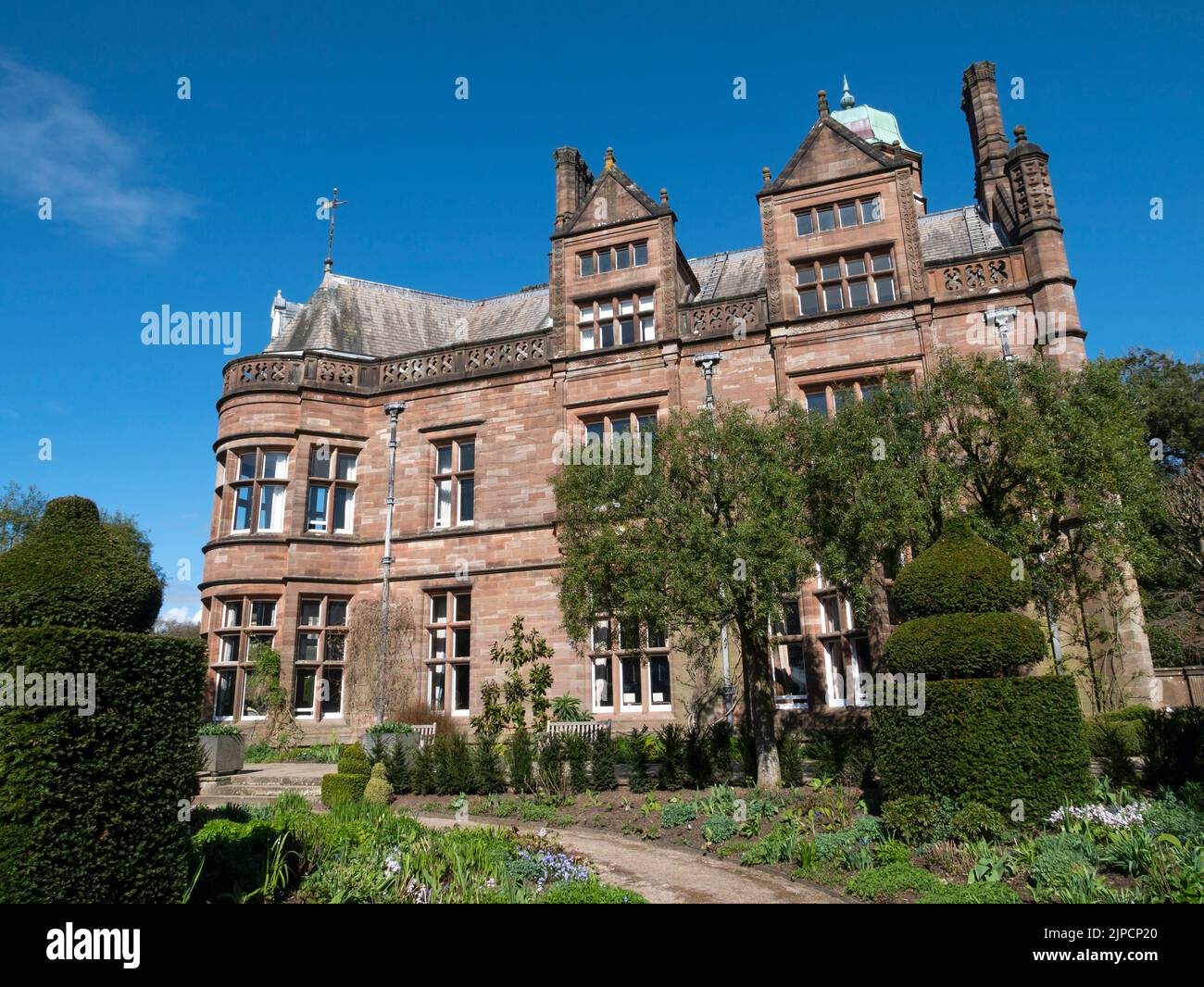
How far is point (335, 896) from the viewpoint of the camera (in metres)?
6.76

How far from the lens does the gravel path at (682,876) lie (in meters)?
7.48

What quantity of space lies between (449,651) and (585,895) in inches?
576

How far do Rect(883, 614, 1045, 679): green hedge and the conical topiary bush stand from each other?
0.4 inches

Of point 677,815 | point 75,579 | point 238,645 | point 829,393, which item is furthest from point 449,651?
point 75,579

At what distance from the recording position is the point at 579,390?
2098 cm

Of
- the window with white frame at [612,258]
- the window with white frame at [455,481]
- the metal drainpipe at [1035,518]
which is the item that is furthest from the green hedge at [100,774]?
the window with white frame at [612,258]

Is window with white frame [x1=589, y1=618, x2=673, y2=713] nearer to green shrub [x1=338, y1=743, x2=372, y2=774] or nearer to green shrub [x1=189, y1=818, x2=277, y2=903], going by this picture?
green shrub [x1=338, y1=743, x2=372, y2=774]

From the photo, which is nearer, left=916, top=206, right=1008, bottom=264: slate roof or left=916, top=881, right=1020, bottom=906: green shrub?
left=916, top=881, right=1020, bottom=906: green shrub

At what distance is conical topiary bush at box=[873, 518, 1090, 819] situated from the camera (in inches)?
325

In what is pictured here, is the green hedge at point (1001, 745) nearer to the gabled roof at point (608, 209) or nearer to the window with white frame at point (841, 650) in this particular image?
the window with white frame at point (841, 650)

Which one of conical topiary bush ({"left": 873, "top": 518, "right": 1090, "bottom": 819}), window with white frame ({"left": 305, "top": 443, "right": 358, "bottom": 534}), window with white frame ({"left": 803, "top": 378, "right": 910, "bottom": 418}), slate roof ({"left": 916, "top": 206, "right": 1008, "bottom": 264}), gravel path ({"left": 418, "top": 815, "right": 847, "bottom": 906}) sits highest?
slate roof ({"left": 916, "top": 206, "right": 1008, "bottom": 264})

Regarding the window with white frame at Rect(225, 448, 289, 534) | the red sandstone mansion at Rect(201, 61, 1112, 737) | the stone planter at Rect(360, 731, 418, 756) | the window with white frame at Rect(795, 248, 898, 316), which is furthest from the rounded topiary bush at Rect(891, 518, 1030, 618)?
the window with white frame at Rect(225, 448, 289, 534)
